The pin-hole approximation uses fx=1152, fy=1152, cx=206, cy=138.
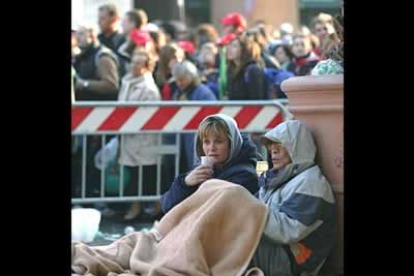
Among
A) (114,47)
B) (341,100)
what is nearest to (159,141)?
(114,47)

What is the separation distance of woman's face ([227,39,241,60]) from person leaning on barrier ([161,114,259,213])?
451 cm

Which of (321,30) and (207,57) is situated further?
(207,57)

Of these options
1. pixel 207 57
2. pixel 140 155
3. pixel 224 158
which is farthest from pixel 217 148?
pixel 207 57

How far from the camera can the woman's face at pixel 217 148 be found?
18.0 feet

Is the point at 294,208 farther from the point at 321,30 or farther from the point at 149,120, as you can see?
the point at 321,30

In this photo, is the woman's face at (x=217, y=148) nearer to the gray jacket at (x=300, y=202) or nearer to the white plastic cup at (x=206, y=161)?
the white plastic cup at (x=206, y=161)

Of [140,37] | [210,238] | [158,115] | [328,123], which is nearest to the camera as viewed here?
[210,238]

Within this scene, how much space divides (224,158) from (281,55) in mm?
6278

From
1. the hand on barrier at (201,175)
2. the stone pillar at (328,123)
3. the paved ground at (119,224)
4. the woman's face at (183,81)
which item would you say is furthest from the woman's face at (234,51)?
the hand on barrier at (201,175)

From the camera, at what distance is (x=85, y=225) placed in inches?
323

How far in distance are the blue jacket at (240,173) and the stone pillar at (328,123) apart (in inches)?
12.7

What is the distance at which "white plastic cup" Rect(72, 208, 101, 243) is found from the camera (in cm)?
809
